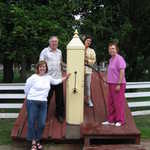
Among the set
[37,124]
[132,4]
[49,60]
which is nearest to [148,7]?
[132,4]

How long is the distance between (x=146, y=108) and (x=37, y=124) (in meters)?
6.33

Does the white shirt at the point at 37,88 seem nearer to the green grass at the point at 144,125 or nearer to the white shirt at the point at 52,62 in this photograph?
the white shirt at the point at 52,62

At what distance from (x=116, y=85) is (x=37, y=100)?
1.73m

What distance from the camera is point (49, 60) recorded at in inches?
369

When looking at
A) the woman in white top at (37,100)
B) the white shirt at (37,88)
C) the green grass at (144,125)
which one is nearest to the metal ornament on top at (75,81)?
the woman in white top at (37,100)

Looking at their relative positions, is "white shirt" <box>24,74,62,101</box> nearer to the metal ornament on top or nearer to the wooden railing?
the metal ornament on top

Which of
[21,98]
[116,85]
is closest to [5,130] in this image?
[21,98]

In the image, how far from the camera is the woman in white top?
8.22 m

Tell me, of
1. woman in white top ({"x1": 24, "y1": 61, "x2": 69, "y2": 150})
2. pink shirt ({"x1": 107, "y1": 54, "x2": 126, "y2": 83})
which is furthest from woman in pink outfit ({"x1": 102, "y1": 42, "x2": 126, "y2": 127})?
woman in white top ({"x1": 24, "y1": 61, "x2": 69, "y2": 150})

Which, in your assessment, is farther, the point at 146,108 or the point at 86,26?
the point at 86,26

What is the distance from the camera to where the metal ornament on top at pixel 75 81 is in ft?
30.0

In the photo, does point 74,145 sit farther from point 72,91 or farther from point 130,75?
point 130,75

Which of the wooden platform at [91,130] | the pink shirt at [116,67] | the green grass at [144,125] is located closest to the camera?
the wooden platform at [91,130]

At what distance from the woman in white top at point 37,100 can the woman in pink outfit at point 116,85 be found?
1.38 meters
